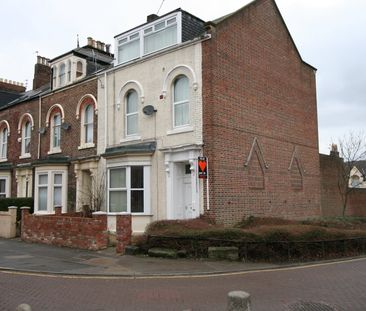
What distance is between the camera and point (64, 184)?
70.9 feet

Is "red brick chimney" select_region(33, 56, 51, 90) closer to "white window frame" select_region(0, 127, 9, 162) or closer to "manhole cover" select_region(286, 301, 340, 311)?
"white window frame" select_region(0, 127, 9, 162)

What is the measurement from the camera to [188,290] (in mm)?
8969

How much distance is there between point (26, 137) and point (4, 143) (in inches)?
120

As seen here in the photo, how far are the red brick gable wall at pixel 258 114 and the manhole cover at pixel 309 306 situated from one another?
7.55 metres

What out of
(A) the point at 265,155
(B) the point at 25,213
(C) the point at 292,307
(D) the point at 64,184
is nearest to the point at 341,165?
(A) the point at 265,155

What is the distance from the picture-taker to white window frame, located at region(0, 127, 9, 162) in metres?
27.3

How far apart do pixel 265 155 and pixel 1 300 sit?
12.6 m

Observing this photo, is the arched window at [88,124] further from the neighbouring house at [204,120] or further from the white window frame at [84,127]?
the neighbouring house at [204,120]

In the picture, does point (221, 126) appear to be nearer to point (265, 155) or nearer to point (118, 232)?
point (265, 155)

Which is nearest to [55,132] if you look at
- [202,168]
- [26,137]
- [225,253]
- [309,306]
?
[26,137]

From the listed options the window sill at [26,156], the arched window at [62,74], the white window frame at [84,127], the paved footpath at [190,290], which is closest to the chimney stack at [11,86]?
the window sill at [26,156]

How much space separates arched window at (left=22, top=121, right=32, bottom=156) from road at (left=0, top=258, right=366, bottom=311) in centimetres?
1517

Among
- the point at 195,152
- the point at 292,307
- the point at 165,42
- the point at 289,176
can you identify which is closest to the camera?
the point at 292,307

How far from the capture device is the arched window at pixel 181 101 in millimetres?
16844
